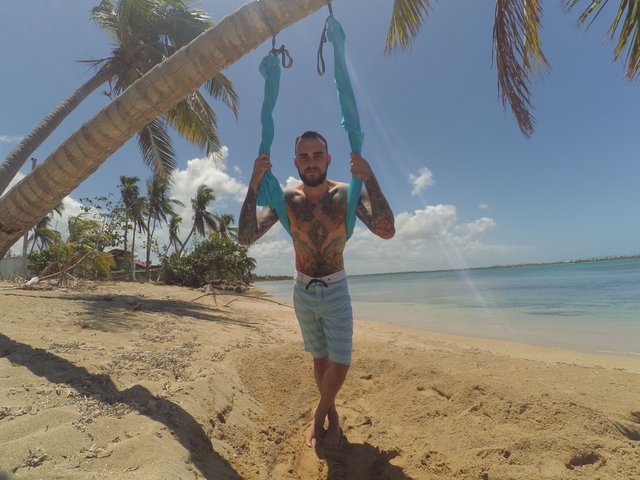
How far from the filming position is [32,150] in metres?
5.00

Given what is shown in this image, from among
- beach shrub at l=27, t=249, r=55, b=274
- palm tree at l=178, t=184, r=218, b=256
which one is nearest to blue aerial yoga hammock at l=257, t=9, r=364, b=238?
beach shrub at l=27, t=249, r=55, b=274

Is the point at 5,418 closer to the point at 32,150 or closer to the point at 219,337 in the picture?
the point at 219,337

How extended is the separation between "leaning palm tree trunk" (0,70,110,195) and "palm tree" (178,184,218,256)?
2508 cm

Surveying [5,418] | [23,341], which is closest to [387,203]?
[5,418]

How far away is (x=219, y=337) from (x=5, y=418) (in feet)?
8.72

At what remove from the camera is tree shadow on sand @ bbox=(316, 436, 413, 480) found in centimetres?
192

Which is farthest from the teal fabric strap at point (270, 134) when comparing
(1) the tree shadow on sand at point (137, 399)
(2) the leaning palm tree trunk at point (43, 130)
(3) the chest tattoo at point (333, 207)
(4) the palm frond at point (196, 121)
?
(4) the palm frond at point (196, 121)

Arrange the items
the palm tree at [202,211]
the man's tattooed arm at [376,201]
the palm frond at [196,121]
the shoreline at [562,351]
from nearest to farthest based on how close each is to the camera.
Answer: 1. the man's tattooed arm at [376,201]
2. the shoreline at [562,351]
3. the palm frond at [196,121]
4. the palm tree at [202,211]

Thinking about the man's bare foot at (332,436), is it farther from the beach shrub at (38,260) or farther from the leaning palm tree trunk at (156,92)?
the beach shrub at (38,260)

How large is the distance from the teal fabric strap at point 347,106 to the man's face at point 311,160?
215 millimetres

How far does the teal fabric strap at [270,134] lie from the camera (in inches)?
88.4

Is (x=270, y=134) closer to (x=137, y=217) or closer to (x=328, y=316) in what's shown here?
(x=328, y=316)

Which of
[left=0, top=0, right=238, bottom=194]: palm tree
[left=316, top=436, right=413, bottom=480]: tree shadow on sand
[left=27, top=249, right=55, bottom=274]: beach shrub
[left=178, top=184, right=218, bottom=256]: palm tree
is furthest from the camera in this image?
[left=178, top=184, right=218, bottom=256]: palm tree

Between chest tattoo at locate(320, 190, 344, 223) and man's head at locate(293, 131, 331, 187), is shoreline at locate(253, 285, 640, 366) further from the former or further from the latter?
man's head at locate(293, 131, 331, 187)
